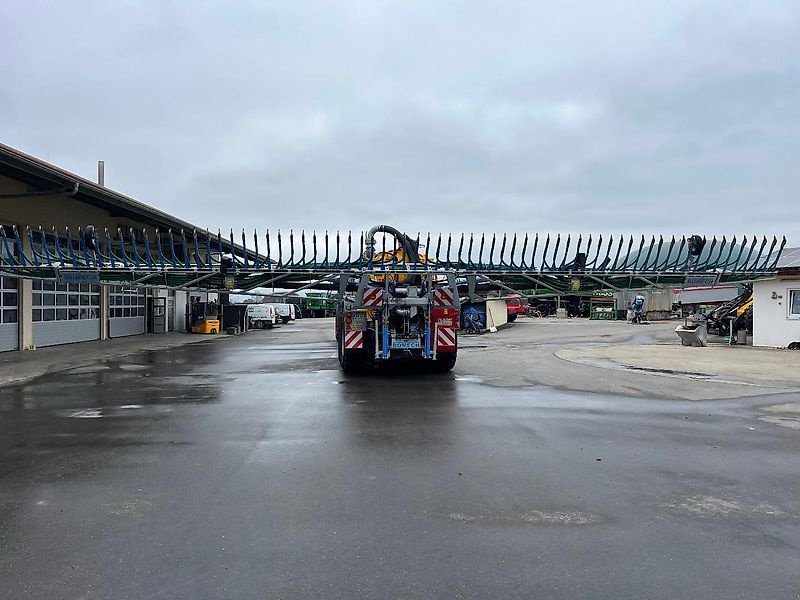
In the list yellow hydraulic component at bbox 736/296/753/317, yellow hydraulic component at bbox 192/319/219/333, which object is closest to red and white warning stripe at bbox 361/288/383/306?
yellow hydraulic component at bbox 736/296/753/317

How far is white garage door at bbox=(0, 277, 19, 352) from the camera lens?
60.5ft

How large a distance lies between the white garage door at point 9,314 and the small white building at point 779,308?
76.8 ft

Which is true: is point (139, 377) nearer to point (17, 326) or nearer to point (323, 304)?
point (17, 326)

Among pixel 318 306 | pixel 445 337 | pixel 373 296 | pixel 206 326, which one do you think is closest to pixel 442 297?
pixel 445 337

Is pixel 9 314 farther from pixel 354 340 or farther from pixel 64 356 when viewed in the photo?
pixel 354 340

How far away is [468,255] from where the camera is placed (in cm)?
1577

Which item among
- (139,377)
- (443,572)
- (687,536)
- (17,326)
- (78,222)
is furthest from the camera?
(78,222)

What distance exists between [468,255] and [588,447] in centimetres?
952

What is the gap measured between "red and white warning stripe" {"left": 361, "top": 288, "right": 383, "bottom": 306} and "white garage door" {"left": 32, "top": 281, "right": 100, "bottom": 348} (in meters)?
13.3

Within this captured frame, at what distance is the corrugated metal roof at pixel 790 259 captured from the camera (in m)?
18.8

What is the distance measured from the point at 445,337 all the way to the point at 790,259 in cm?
1427

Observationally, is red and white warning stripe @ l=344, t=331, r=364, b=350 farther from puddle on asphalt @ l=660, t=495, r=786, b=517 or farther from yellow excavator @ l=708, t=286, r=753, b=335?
yellow excavator @ l=708, t=286, r=753, b=335

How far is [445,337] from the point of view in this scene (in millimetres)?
13062

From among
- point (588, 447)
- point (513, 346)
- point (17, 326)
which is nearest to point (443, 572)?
point (588, 447)
